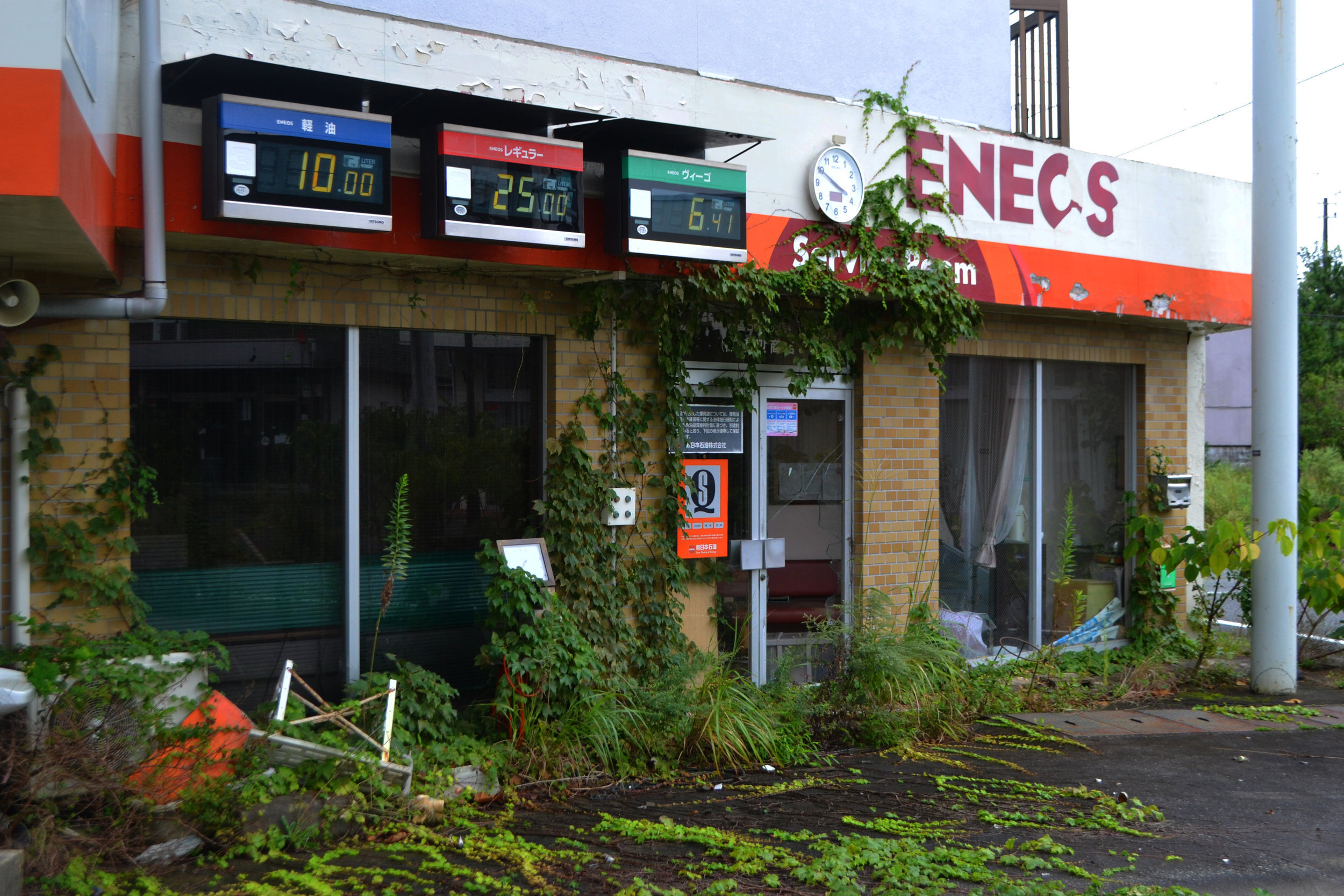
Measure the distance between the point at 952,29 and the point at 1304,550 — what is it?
504 cm

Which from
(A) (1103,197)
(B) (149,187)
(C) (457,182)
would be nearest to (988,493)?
(A) (1103,197)

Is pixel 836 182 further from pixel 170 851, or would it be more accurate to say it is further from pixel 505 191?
pixel 170 851

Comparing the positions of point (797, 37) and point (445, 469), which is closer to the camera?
point (445, 469)

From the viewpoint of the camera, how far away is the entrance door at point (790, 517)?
7930mm

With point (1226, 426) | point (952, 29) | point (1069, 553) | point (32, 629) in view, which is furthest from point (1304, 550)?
point (1226, 426)

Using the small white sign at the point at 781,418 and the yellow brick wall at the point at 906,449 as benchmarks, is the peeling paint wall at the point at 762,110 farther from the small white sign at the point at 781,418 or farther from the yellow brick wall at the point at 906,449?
the small white sign at the point at 781,418

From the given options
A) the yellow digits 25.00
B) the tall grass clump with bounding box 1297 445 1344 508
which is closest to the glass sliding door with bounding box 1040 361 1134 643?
the yellow digits 25.00

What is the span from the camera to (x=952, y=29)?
885 centimetres

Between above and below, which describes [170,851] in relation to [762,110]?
below

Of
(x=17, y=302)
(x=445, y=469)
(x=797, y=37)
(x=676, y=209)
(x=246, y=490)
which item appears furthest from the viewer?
(x=797, y=37)

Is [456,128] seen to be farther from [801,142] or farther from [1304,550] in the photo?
[1304,550]

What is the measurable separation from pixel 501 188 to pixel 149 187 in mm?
1723

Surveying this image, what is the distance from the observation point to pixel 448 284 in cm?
663

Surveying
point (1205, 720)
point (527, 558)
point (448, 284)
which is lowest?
point (1205, 720)
